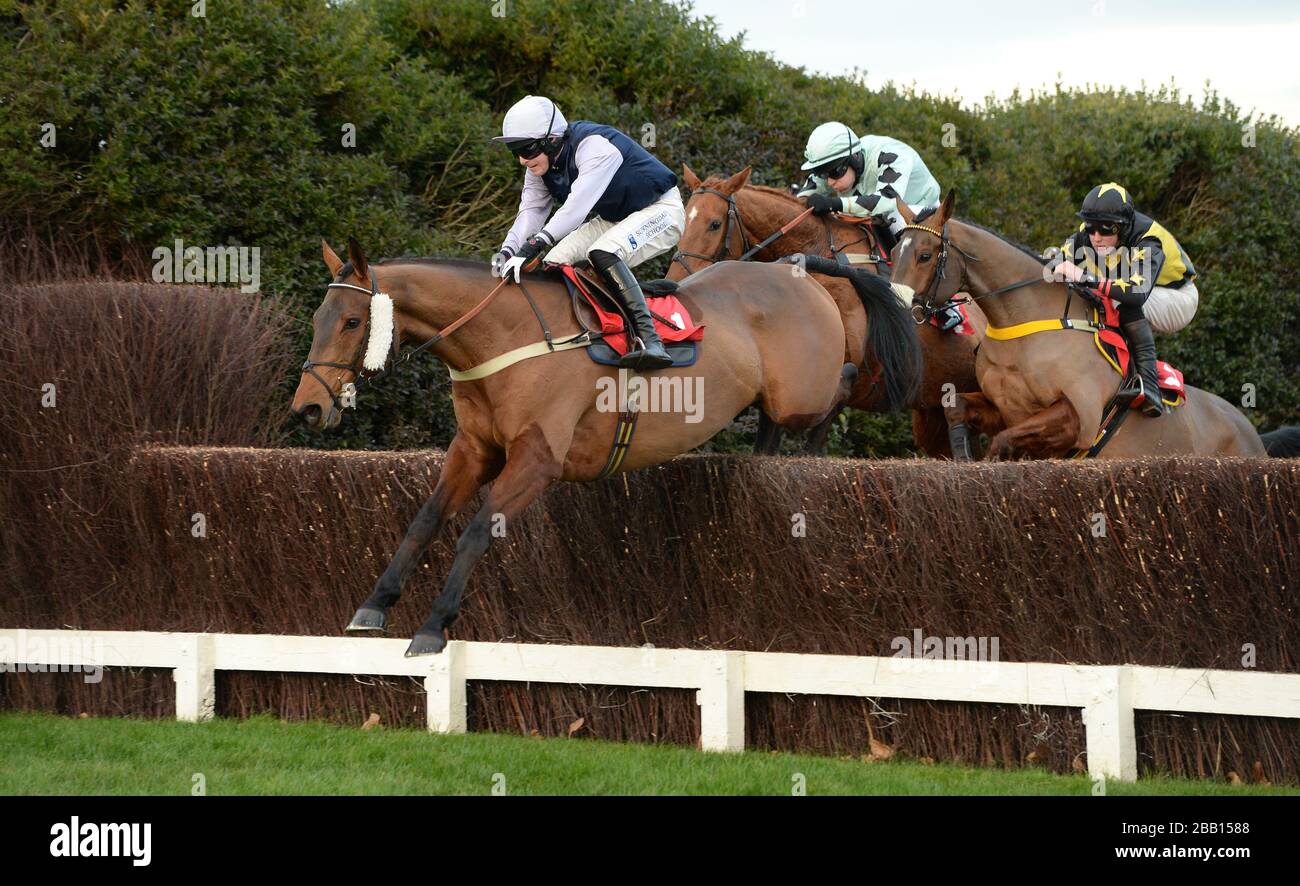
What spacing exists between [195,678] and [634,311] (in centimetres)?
253

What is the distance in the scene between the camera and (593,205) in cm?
626

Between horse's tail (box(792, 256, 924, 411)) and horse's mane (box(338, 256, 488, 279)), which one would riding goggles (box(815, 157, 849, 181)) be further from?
horse's mane (box(338, 256, 488, 279))

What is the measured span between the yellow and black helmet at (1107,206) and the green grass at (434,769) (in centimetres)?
357

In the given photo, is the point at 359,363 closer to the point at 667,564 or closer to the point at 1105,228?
the point at 667,564

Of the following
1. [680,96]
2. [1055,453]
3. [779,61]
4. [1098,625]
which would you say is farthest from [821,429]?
[779,61]

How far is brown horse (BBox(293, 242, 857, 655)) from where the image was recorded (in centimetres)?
566

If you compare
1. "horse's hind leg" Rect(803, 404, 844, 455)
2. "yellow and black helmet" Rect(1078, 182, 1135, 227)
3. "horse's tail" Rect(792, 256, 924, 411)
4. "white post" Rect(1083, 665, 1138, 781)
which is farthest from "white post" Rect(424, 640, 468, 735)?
"yellow and black helmet" Rect(1078, 182, 1135, 227)

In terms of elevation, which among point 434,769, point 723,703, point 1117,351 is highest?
point 1117,351

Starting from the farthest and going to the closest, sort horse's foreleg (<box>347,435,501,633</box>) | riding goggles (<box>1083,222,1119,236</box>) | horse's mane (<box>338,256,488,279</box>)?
riding goggles (<box>1083,222,1119,236</box>)
horse's mane (<box>338,256,488,279</box>)
horse's foreleg (<box>347,435,501,633</box>)

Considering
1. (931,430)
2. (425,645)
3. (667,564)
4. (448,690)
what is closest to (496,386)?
(667,564)

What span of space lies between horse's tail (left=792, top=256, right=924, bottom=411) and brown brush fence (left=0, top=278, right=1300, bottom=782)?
1.95 meters

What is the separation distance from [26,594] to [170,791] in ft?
8.02

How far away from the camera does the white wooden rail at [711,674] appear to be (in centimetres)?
530
